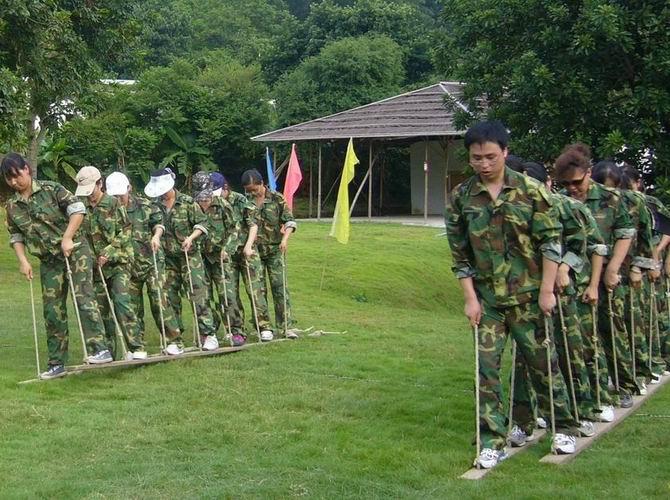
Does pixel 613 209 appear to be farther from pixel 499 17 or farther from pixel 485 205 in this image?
pixel 499 17

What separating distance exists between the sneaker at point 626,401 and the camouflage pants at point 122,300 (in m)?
4.79

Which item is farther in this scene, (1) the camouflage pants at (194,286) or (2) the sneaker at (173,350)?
(1) the camouflage pants at (194,286)

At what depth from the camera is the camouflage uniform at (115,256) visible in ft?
33.7

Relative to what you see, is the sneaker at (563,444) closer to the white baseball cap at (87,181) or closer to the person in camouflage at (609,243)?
the person in camouflage at (609,243)

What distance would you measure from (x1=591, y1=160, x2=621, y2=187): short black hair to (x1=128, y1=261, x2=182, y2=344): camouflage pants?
479 cm

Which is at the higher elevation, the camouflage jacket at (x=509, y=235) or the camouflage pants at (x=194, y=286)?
the camouflage jacket at (x=509, y=235)

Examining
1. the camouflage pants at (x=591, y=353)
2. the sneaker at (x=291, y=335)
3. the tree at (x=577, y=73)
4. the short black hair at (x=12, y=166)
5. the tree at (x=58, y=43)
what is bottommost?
the sneaker at (x=291, y=335)

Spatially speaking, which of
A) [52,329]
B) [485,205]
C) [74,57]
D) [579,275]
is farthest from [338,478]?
[74,57]

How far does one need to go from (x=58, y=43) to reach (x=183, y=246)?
8367mm

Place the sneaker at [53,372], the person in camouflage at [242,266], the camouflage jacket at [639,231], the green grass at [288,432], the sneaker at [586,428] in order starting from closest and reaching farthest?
the green grass at [288,432] → the sneaker at [586,428] → the camouflage jacket at [639,231] → the sneaker at [53,372] → the person in camouflage at [242,266]

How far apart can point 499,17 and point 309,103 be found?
80.2 ft

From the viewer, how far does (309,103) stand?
38625 millimetres

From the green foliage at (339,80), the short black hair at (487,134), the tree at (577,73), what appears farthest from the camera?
the green foliage at (339,80)

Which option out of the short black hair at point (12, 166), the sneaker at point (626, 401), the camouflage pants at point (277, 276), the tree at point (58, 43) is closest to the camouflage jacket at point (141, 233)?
the short black hair at point (12, 166)
